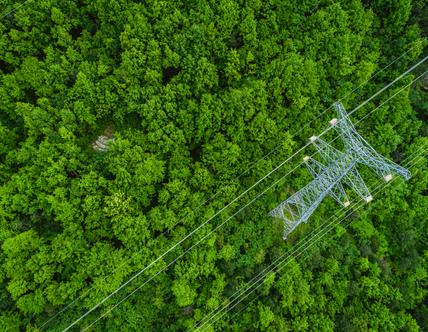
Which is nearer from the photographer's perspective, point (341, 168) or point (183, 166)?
point (341, 168)

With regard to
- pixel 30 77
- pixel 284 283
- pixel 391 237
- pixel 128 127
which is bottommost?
pixel 391 237

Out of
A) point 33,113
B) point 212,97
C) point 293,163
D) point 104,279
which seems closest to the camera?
point 104,279

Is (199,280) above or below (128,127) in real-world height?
below

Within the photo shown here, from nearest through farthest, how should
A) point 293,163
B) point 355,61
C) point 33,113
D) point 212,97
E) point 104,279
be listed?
point 104,279
point 33,113
point 212,97
point 293,163
point 355,61

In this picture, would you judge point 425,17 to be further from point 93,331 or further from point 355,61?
point 93,331

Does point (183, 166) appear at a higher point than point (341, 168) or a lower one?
higher

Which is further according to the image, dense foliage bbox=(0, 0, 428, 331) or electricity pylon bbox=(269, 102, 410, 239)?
dense foliage bbox=(0, 0, 428, 331)

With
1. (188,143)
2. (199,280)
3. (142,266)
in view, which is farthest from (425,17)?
(142,266)

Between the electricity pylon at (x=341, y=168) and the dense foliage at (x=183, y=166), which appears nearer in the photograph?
the electricity pylon at (x=341, y=168)
